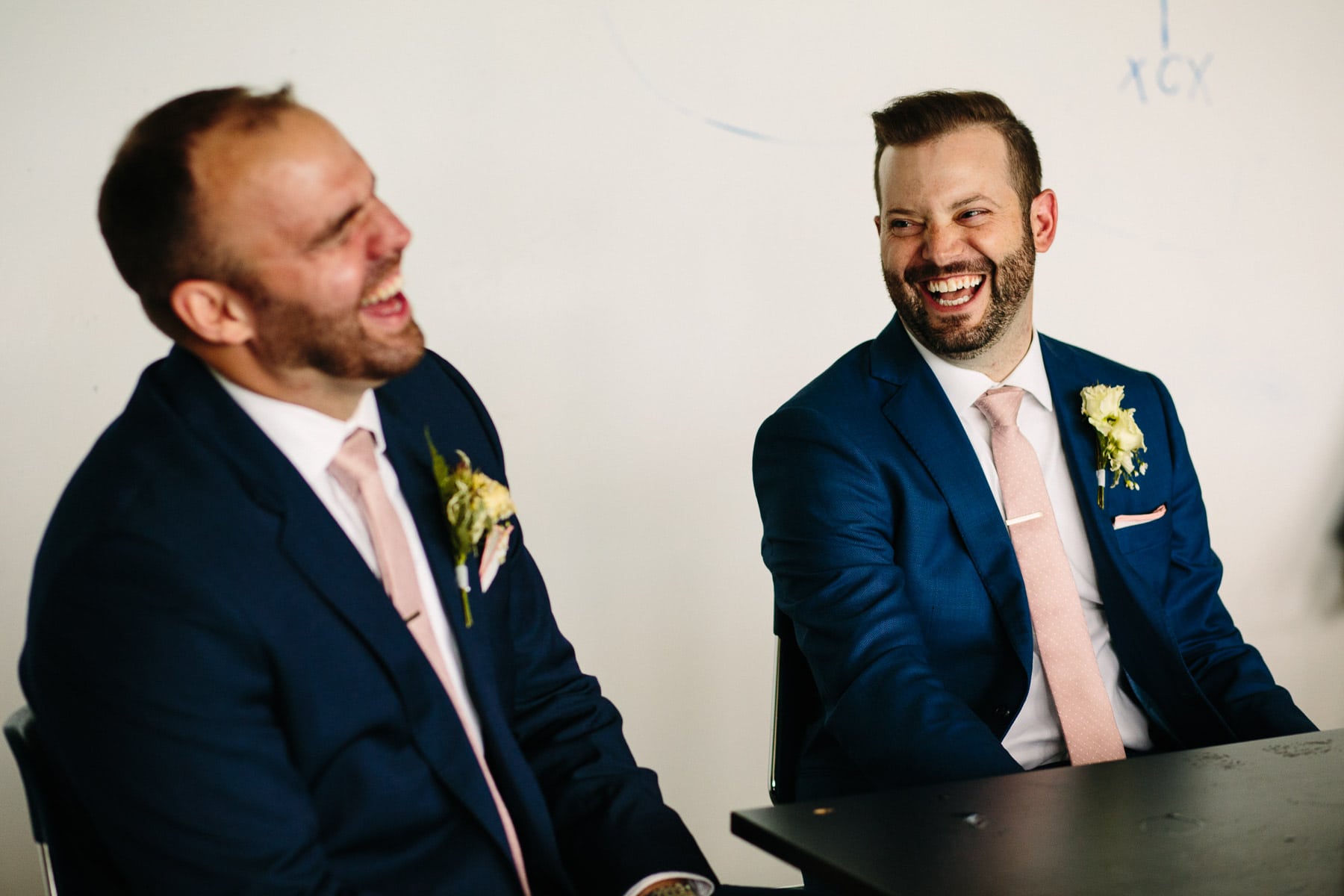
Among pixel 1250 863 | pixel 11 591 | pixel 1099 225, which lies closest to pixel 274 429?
pixel 1250 863

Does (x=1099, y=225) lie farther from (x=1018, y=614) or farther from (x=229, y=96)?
(x=229, y=96)

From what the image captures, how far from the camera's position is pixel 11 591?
2746mm

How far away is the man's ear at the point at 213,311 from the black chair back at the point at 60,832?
504mm

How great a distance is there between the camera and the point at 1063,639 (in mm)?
2240

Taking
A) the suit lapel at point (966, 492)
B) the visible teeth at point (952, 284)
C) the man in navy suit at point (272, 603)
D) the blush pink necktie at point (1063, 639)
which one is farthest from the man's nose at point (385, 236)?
the blush pink necktie at point (1063, 639)

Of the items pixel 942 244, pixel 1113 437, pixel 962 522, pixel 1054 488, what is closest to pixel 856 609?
pixel 962 522

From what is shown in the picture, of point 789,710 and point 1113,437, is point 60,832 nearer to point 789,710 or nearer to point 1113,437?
point 789,710

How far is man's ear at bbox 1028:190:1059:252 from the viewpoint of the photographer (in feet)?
8.43

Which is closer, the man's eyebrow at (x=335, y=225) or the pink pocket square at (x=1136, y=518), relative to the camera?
the man's eyebrow at (x=335, y=225)

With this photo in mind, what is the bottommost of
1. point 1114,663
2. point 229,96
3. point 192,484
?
point 1114,663

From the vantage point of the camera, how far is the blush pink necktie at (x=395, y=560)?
1673mm

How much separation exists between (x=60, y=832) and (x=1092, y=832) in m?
1.16

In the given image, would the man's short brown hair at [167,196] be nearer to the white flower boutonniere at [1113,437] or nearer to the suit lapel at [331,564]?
the suit lapel at [331,564]

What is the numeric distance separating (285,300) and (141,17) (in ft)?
4.60
